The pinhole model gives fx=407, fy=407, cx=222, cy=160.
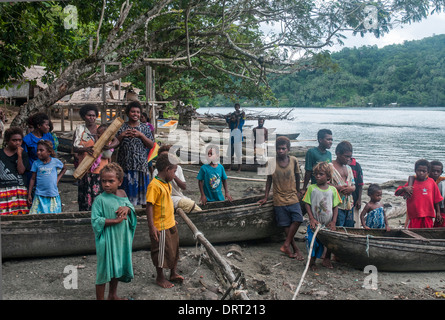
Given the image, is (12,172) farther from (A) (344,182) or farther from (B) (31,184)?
(A) (344,182)

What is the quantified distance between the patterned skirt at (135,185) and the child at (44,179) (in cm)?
84

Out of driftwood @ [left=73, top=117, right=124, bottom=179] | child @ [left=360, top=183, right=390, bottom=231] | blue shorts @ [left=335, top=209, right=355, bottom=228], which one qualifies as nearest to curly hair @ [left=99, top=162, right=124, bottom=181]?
driftwood @ [left=73, top=117, right=124, bottom=179]

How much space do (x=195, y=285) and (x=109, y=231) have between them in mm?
1236

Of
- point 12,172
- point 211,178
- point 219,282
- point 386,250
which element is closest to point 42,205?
point 12,172

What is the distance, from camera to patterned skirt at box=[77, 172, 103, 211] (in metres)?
5.11

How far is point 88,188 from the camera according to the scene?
5148 mm

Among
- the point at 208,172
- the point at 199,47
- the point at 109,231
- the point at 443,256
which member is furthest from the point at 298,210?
the point at 199,47

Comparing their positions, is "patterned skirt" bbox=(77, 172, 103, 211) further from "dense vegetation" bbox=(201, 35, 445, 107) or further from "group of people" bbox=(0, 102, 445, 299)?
"dense vegetation" bbox=(201, 35, 445, 107)

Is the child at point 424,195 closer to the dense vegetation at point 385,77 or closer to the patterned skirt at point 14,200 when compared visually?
the patterned skirt at point 14,200

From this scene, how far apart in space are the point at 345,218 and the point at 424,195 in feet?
3.79

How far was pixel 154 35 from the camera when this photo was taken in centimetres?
795

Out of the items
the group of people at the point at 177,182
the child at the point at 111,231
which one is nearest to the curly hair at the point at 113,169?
the child at the point at 111,231
